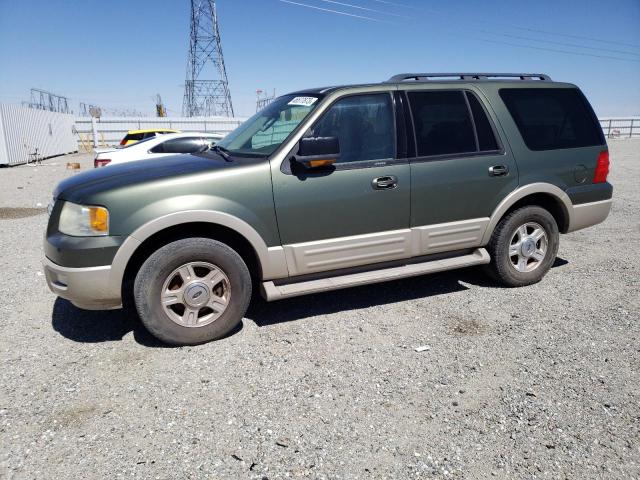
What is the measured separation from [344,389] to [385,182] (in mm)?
1769

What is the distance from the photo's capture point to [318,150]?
3.61m

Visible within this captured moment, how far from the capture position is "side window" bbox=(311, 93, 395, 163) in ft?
13.0

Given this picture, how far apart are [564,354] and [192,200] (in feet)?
9.66

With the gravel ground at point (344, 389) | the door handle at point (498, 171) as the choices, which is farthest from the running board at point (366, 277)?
the door handle at point (498, 171)

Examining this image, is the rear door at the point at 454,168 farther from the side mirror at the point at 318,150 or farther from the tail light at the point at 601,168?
the tail light at the point at 601,168

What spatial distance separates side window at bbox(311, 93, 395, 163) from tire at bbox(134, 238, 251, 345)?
50.1 inches

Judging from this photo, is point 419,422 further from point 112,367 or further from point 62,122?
point 62,122

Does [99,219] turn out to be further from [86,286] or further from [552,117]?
[552,117]

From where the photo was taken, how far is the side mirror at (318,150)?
3.60m

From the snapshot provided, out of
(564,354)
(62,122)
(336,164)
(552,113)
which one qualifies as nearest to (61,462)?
(336,164)

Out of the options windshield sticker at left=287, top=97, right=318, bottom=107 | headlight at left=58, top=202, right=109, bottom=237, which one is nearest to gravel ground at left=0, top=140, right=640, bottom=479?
headlight at left=58, top=202, right=109, bottom=237

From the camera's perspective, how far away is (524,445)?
2.51 meters

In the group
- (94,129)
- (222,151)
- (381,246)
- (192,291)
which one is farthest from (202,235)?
(94,129)

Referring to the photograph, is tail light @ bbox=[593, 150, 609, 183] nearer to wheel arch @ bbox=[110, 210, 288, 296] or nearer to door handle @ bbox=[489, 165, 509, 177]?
door handle @ bbox=[489, 165, 509, 177]
